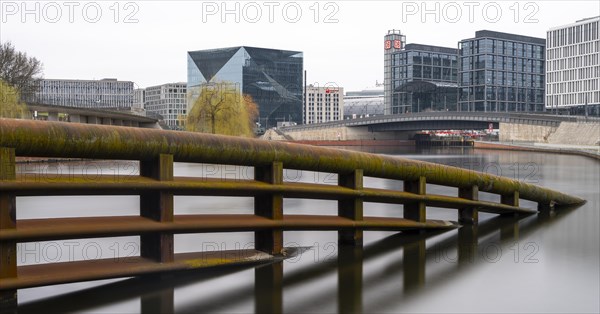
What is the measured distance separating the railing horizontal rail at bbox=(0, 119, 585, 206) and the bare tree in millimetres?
87589

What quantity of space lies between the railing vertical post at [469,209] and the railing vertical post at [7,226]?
912 cm

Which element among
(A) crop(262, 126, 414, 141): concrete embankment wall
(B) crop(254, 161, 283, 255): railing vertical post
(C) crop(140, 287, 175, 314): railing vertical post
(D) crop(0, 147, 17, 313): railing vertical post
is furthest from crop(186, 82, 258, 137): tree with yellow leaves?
(A) crop(262, 126, 414, 141): concrete embankment wall

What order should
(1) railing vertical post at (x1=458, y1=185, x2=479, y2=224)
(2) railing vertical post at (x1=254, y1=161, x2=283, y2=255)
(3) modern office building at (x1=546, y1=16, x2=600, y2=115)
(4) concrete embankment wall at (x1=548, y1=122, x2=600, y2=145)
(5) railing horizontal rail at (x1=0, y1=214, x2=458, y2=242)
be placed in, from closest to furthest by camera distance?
(5) railing horizontal rail at (x1=0, y1=214, x2=458, y2=242)
(2) railing vertical post at (x1=254, y1=161, x2=283, y2=255)
(1) railing vertical post at (x1=458, y1=185, x2=479, y2=224)
(4) concrete embankment wall at (x1=548, y1=122, x2=600, y2=145)
(3) modern office building at (x1=546, y1=16, x2=600, y2=115)

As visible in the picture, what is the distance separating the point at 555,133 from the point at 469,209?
361ft

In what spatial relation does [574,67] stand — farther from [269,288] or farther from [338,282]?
[269,288]

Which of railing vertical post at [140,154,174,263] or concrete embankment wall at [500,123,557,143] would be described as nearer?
railing vertical post at [140,154,174,263]

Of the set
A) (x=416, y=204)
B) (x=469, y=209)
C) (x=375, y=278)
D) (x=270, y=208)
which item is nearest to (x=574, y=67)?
(x=469, y=209)

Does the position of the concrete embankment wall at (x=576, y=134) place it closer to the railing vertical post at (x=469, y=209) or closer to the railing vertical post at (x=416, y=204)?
the railing vertical post at (x=469, y=209)

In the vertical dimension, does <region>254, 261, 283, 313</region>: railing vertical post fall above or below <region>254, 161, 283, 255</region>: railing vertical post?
below

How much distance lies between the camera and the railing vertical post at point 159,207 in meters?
8.92

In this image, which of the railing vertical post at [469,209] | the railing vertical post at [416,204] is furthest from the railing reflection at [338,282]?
the railing vertical post at [469,209]

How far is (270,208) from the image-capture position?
33.8 ft

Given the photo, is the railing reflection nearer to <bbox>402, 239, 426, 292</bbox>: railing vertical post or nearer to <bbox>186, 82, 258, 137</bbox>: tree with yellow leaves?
<bbox>402, 239, 426, 292</bbox>: railing vertical post

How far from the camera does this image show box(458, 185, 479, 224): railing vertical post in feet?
47.0
